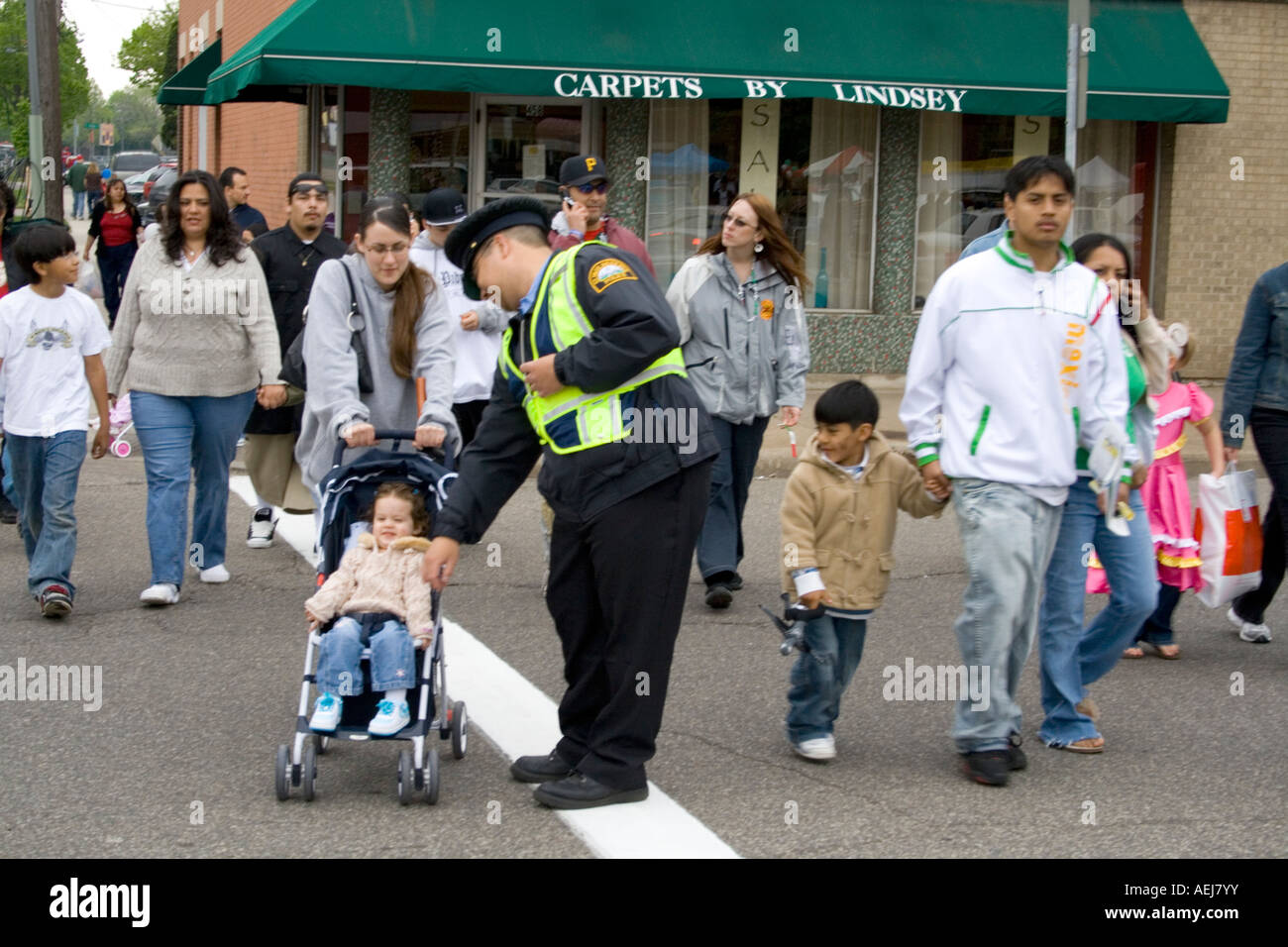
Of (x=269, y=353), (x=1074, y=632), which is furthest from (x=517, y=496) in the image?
(x=1074, y=632)

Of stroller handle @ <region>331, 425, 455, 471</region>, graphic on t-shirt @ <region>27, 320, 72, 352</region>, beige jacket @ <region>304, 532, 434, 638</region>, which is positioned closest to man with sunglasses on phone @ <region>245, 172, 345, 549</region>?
graphic on t-shirt @ <region>27, 320, 72, 352</region>

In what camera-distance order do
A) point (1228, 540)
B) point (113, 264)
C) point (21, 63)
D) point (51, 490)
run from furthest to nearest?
1. point (21, 63)
2. point (113, 264)
3. point (51, 490)
4. point (1228, 540)

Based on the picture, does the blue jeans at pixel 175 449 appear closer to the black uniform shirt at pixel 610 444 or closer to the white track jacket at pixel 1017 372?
the black uniform shirt at pixel 610 444

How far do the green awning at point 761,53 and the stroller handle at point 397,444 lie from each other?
7.65 meters

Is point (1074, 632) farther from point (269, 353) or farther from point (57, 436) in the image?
point (57, 436)

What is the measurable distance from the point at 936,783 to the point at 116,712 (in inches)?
118

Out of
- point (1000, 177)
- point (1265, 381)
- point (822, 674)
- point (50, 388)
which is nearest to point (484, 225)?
point (822, 674)

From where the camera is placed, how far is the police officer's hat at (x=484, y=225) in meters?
4.91

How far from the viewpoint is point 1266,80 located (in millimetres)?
15812

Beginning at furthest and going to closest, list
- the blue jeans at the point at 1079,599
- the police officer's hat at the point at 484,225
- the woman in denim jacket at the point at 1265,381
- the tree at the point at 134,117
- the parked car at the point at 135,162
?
the tree at the point at 134,117, the parked car at the point at 135,162, the woman in denim jacket at the point at 1265,381, the blue jeans at the point at 1079,599, the police officer's hat at the point at 484,225

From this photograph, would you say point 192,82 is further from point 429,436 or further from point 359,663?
point 359,663

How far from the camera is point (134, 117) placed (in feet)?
523

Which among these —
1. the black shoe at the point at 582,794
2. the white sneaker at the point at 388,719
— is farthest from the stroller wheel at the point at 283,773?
the black shoe at the point at 582,794

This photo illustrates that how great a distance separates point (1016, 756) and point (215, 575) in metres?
4.40
